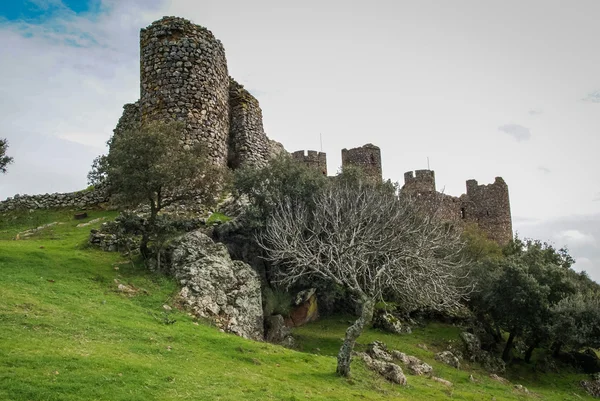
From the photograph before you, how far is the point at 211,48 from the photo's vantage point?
1303 inches

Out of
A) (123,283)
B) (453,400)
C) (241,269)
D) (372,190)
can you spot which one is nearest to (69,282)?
(123,283)

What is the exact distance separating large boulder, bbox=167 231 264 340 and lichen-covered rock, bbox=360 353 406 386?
4400 millimetres

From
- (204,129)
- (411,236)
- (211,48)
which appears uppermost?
(211,48)

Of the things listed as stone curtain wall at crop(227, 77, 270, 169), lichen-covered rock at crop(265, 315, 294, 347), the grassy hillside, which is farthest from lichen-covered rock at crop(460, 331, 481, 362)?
stone curtain wall at crop(227, 77, 270, 169)

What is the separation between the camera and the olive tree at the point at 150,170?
77.2 ft

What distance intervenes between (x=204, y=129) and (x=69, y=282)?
46.1 ft

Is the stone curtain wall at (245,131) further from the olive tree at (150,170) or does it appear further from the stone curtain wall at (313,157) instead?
the stone curtain wall at (313,157)

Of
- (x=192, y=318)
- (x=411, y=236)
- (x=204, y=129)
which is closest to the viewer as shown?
(x=192, y=318)

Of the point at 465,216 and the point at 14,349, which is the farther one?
the point at 465,216

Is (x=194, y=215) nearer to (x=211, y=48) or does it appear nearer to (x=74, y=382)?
(x=211, y=48)

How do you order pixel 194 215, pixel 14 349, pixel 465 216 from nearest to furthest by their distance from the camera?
pixel 14 349, pixel 194 215, pixel 465 216

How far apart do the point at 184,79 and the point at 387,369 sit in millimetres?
19904

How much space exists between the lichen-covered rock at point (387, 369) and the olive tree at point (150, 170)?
1010 centimetres

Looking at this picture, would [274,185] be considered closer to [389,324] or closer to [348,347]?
[389,324]
